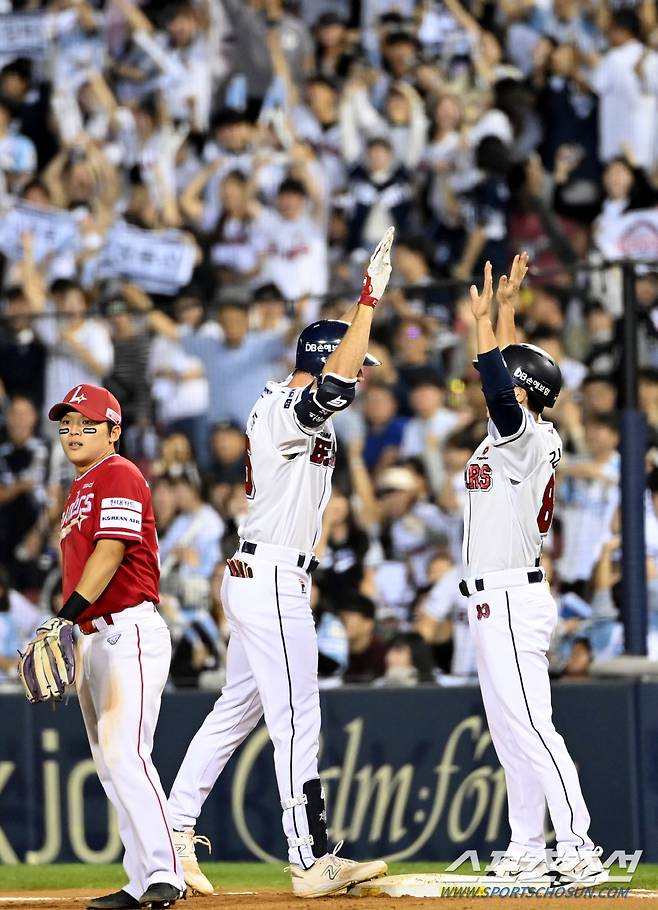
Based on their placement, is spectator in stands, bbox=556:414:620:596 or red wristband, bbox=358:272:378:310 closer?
red wristband, bbox=358:272:378:310

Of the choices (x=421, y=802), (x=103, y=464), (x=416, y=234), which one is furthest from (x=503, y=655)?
(x=416, y=234)

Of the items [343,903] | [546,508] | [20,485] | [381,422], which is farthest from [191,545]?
[343,903]

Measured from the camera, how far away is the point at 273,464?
643cm

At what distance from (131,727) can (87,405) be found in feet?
3.79

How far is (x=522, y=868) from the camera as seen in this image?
20.7 ft

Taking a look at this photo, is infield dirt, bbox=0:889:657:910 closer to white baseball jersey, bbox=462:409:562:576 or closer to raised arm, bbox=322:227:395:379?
white baseball jersey, bbox=462:409:562:576

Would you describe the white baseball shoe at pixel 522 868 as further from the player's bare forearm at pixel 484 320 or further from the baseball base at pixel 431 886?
the player's bare forearm at pixel 484 320

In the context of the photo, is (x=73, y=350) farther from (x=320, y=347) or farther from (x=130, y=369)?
(x=320, y=347)

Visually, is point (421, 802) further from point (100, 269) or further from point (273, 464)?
point (100, 269)

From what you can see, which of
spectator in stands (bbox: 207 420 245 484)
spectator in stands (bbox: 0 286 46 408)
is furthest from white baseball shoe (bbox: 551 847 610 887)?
spectator in stands (bbox: 0 286 46 408)

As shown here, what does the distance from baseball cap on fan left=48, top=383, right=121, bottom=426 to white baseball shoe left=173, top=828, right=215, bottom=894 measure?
5.69 feet

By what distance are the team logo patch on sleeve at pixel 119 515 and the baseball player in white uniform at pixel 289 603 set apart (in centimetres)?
73

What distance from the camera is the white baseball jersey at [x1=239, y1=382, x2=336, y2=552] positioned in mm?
6402

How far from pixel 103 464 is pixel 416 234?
21.1ft
